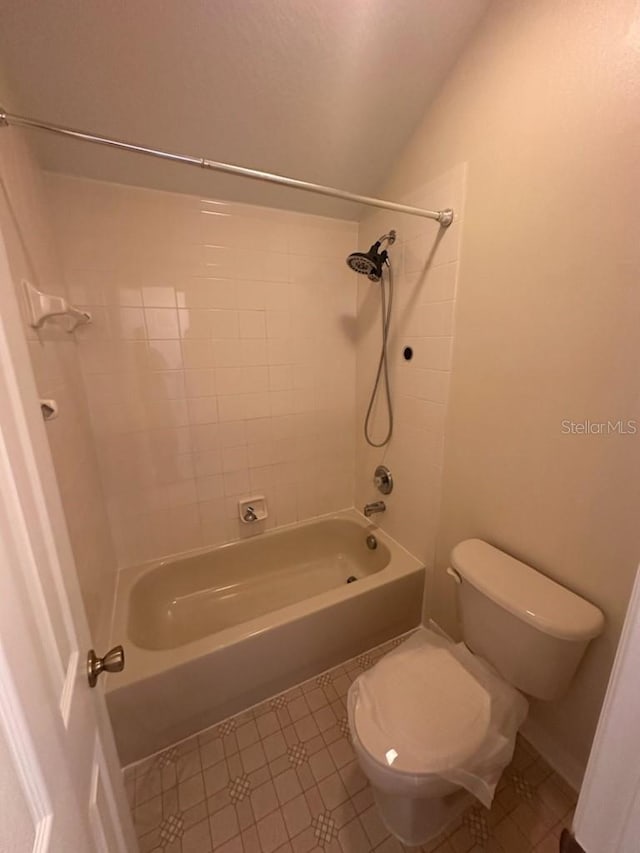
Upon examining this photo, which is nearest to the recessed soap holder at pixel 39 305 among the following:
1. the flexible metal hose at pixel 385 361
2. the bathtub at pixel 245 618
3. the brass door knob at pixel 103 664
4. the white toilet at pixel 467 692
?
the brass door knob at pixel 103 664

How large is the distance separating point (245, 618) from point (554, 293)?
2009mm

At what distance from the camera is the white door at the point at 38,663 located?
13.1 inches

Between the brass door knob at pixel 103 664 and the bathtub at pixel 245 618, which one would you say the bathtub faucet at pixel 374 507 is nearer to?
the bathtub at pixel 245 618

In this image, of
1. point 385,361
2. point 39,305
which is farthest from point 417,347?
point 39,305

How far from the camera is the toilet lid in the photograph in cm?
89

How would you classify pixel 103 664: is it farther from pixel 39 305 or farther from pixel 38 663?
pixel 39 305

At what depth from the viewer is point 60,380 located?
1.19 meters

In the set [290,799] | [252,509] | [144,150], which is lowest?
[290,799]

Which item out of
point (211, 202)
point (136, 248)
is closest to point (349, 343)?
point (211, 202)

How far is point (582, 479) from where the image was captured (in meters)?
0.98

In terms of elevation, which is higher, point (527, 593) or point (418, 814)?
point (527, 593)

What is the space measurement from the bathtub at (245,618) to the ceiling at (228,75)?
6.36ft

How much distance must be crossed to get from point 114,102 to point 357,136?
3.01 feet

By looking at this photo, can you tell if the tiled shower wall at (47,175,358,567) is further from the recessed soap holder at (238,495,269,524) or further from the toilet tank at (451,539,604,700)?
the toilet tank at (451,539,604,700)
